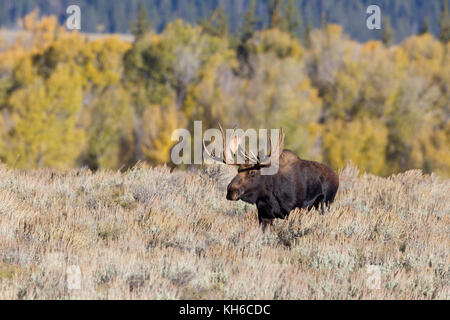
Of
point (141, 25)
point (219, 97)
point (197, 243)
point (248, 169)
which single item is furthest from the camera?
point (141, 25)

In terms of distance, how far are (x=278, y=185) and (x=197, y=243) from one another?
1387 millimetres

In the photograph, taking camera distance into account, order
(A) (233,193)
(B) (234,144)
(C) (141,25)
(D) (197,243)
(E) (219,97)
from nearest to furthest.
→ (D) (197,243) → (A) (233,193) → (B) (234,144) → (E) (219,97) → (C) (141,25)

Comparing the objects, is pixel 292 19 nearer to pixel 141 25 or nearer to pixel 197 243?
pixel 141 25

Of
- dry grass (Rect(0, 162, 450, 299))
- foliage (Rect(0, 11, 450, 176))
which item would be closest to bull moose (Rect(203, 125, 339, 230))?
dry grass (Rect(0, 162, 450, 299))

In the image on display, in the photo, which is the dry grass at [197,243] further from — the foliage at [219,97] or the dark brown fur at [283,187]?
the foliage at [219,97]

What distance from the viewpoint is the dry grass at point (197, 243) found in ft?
18.9

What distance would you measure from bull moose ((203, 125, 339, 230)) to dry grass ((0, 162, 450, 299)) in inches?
7.4

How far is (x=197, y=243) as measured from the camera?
280 inches

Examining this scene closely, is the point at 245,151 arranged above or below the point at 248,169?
above

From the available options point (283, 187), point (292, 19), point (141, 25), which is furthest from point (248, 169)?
point (292, 19)

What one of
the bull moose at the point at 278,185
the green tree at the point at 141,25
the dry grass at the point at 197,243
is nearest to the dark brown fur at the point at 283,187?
the bull moose at the point at 278,185

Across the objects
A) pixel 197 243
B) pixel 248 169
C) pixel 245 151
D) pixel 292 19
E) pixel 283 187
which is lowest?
pixel 197 243

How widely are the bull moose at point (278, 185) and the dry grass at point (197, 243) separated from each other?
19cm

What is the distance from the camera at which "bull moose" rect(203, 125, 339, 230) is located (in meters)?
7.79
